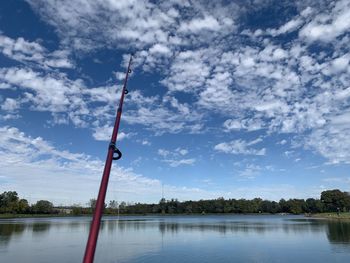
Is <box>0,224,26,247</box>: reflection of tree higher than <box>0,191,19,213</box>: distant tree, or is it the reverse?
<box>0,191,19,213</box>: distant tree

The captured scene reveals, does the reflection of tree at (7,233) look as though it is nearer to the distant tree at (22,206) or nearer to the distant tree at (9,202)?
the distant tree at (9,202)

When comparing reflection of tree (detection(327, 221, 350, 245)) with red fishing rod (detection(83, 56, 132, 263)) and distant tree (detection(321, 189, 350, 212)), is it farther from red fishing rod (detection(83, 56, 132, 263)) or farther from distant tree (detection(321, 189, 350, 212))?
distant tree (detection(321, 189, 350, 212))

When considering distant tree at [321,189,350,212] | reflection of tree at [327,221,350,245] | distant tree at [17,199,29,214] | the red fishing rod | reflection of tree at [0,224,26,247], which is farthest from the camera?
distant tree at [321,189,350,212]

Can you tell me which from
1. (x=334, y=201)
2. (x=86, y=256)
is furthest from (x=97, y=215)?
(x=334, y=201)

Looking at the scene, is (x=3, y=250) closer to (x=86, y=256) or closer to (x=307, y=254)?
(x=307, y=254)

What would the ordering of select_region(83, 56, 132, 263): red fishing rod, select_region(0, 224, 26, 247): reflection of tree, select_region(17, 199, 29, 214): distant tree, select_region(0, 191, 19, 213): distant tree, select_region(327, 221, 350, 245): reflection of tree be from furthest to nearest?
1. select_region(17, 199, 29, 214): distant tree
2. select_region(0, 191, 19, 213): distant tree
3. select_region(0, 224, 26, 247): reflection of tree
4. select_region(327, 221, 350, 245): reflection of tree
5. select_region(83, 56, 132, 263): red fishing rod

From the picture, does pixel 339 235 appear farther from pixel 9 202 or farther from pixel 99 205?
pixel 9 202

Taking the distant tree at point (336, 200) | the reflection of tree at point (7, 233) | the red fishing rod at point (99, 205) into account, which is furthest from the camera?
the distant tree at point (336, 200)

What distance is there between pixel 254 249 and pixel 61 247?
25552 millimetres

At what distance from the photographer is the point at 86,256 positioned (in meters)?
3.16

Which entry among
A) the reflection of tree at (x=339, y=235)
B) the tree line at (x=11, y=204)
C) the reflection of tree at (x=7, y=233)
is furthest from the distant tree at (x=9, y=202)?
the reflection of tree at (x=339, y=235)

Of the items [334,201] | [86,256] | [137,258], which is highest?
[334,201]

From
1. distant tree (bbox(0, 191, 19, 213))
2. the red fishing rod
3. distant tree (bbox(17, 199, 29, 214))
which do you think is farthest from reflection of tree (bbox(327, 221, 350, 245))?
distant tree (bbox(17, 199, 29, 214))

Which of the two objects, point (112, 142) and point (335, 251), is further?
point (335, 251)
